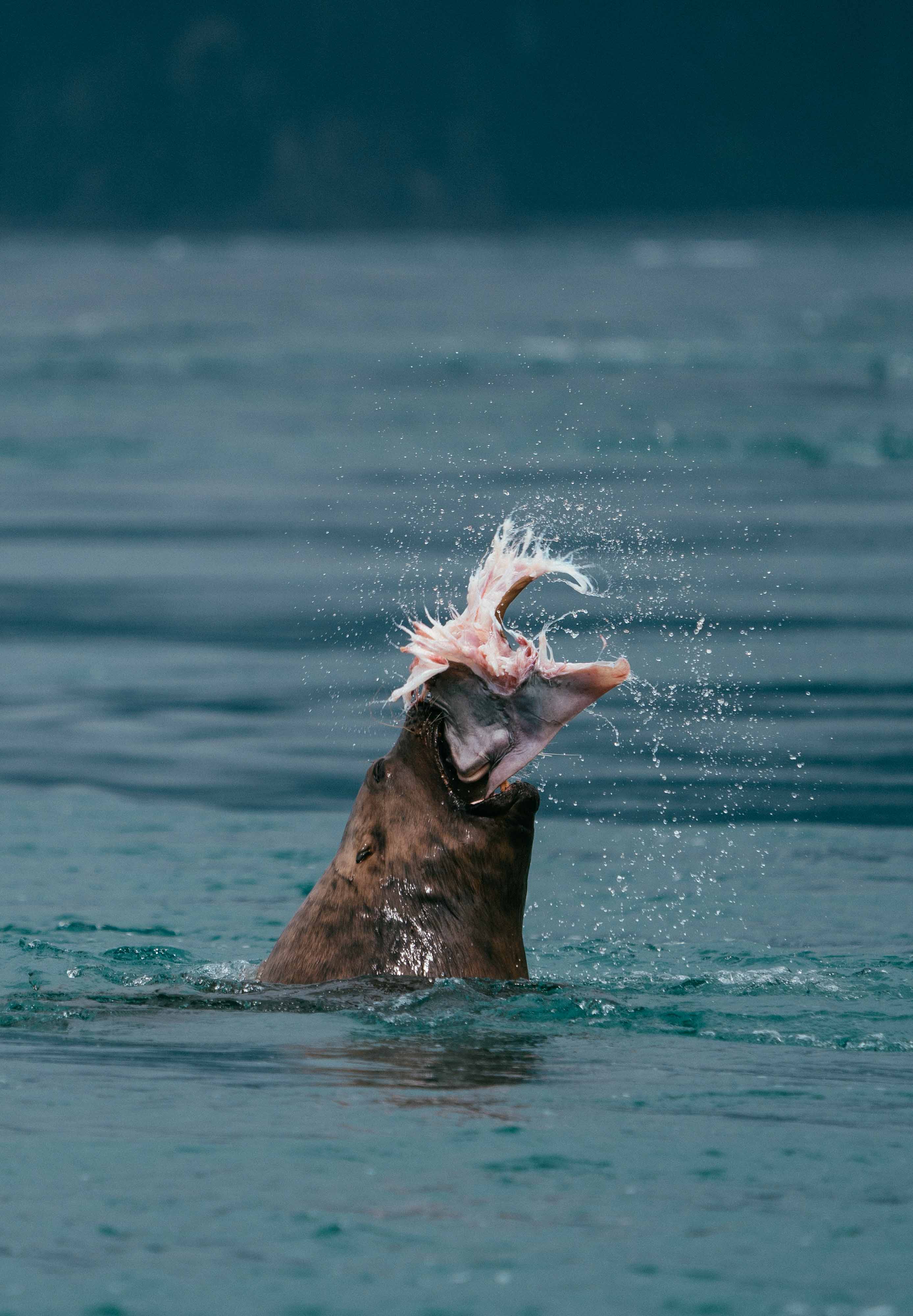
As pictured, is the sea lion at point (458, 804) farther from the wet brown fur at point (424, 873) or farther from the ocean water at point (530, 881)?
the ocean water at point (530, 881)

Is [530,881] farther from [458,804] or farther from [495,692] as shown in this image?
[495,692]

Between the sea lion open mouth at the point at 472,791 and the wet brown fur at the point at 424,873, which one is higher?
the sea lion open mouth at the point at 472,791

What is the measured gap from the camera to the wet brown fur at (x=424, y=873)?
542cm

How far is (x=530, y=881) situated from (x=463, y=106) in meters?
132

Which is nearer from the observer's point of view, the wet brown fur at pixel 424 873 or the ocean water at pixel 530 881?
the ocean water at pixel 530 881

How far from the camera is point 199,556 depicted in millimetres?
15633

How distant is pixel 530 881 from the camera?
26.5 feet

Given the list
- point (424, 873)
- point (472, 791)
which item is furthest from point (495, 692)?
point (424, 873)

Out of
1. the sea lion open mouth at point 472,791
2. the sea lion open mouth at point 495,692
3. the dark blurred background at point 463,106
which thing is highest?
the dark blurred background at point 463,106

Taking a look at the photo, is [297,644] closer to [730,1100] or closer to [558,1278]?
[730,1100]

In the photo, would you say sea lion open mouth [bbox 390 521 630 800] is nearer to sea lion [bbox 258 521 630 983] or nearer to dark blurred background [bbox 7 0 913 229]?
sea lion [bbox 258 521 630 983]

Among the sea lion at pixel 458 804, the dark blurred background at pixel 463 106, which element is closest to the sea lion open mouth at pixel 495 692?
the sea lion at pixel 458 804

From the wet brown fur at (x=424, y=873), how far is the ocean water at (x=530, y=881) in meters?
0.10

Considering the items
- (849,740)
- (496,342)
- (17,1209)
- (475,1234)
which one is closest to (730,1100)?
(475,1234)
